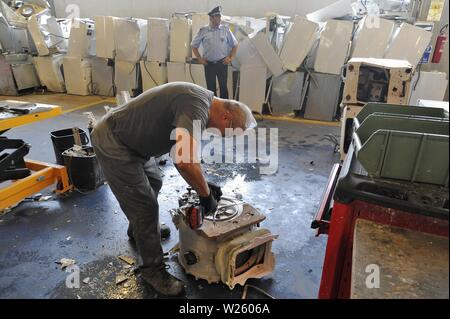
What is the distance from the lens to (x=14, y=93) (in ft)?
23.0

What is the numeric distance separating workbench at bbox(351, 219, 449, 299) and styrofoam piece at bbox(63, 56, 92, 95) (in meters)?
6.88

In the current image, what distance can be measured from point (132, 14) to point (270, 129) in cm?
453

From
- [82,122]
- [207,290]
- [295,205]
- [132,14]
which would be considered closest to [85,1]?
[132,14]

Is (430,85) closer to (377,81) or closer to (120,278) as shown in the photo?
(377,81)

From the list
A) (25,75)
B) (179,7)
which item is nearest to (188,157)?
(179,7)

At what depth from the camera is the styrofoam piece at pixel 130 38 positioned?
20.2 ft

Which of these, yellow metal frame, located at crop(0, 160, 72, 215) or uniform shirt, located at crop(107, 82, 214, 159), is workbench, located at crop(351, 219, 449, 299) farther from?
yellow metal frame, located at crop(0, 160, 72, 215)

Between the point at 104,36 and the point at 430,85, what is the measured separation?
5602mm

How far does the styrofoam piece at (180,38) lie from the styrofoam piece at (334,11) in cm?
209

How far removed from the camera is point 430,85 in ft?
15.9

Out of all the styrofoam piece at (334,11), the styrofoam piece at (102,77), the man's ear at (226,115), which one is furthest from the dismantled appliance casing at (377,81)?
the styrofoam piece at (102,77)

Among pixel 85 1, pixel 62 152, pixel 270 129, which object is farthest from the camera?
pixel 85 1

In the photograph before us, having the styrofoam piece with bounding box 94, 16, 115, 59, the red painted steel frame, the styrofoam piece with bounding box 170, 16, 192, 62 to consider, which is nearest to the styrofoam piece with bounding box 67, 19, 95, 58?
the styrofoam piece with bounding box 94, 16, 115, 59
